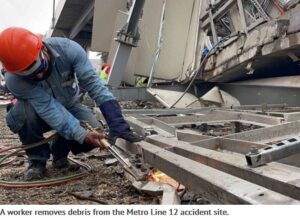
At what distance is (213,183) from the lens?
185cm

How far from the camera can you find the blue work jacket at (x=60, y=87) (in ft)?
10.0

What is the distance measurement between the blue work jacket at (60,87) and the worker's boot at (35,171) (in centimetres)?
40

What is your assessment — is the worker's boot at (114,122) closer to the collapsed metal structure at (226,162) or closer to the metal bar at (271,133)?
the collapsed metal structure at (226,162)

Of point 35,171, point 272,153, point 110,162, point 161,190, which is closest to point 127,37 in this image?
point 110,162

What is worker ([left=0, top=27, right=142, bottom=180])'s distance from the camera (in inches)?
113

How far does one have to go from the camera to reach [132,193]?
2.72 meters

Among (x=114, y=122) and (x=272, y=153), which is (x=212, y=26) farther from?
(x=272, y=153)

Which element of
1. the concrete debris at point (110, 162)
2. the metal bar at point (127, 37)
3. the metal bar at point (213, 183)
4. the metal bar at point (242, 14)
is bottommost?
the concrete debris at point (110, 162)

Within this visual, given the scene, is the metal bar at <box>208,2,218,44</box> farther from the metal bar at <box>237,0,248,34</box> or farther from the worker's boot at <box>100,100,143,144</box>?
the worker's boot at <box>100,100,143,144</box>

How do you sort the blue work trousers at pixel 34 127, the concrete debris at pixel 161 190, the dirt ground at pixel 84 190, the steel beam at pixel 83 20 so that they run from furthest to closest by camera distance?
the steel beam at pixel 83 20
the blue work trousers at pixel 34 127
the dirt ground at pixel 84 190
the concrete debris at pixel 161 190

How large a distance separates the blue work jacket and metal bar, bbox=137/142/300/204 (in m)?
0.74

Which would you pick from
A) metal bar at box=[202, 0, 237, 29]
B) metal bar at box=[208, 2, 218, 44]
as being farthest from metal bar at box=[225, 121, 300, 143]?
metal bar at box=[208, 2, 218, 44]

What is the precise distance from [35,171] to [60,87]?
68 cm

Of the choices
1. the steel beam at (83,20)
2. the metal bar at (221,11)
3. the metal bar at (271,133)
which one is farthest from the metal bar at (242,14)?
the steel beam at (83,20)
